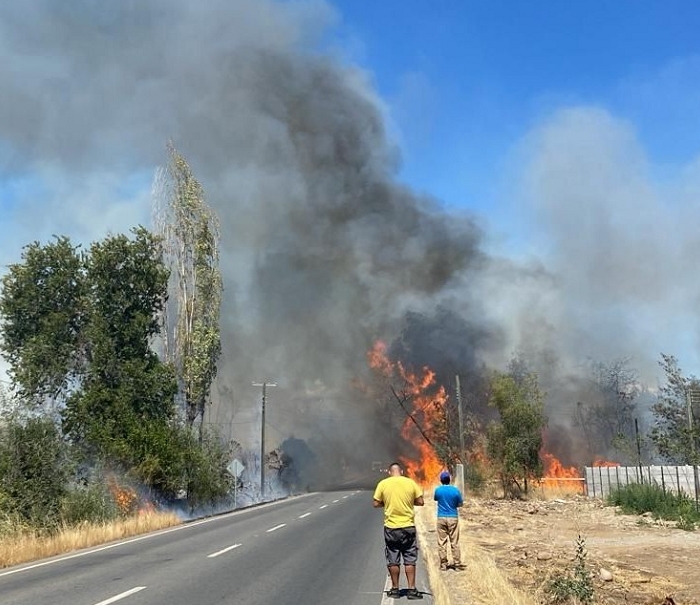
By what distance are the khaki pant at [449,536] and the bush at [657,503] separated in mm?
11786

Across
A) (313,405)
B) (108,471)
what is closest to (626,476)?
(108,471)

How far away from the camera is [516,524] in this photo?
23.4 m

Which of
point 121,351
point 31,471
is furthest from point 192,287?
point 31,471

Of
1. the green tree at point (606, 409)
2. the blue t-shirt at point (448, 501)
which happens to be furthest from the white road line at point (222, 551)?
the green tree at point (606, 409)

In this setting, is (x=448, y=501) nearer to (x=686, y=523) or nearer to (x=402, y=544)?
(x=402, y=544)

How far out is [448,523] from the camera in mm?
11883

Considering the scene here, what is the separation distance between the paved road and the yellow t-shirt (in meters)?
1.00

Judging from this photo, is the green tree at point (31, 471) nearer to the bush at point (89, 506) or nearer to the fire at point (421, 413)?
the bush at point (89, 506)

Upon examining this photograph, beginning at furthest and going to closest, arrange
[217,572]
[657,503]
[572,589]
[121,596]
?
[657,503] < [217,572] < [121,596] < [572,589]

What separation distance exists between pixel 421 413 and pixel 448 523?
47221 millimetres

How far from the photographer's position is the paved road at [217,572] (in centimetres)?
929

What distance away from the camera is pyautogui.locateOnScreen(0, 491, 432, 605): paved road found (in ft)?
30.5

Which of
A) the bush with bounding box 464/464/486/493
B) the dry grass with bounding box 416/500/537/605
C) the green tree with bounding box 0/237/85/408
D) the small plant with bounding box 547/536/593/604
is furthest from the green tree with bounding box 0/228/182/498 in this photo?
the small plant with bounding box 547/536/593/604

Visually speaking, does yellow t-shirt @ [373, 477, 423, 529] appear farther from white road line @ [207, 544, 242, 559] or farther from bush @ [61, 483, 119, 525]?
bush @ [61, 483, 119, 525]
